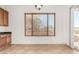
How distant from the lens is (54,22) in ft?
29.0

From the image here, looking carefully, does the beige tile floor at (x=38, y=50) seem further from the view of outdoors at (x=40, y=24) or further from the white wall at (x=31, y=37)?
the view of outdoors at (x=40, y=24)

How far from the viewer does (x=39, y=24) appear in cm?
871

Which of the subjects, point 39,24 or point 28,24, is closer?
point 39,24

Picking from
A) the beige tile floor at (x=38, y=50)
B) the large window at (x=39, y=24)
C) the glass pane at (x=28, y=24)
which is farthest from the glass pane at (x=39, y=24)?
the beige tile floor at (x=38, y=50)

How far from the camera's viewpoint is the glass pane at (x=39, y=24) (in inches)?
344

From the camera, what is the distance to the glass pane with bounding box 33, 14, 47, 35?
8727mm

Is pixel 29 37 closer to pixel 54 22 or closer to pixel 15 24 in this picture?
pixel 15 24

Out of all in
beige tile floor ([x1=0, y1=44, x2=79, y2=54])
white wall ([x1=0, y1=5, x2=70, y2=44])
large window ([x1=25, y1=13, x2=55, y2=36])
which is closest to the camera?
beige tile floor ([x1=0, y1=44, x2=79, y2=54])

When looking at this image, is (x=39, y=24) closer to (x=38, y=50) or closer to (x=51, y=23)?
(x=51, y=23)

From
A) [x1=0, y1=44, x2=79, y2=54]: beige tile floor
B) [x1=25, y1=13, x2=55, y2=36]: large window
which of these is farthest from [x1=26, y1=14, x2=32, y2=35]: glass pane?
[x1=0, y1=44, x2=79, y2=54]: beige tile floor

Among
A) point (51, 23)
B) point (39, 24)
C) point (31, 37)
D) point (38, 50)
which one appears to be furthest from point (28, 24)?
point (38, 50)

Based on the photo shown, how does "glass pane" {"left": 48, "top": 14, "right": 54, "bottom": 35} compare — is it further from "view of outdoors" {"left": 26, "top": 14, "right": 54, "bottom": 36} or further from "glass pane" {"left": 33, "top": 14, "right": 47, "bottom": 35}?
"glass pane" {"left": 33, "top": 14, "right": 47, "bottom": 35}

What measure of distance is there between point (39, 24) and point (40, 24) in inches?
2.4
